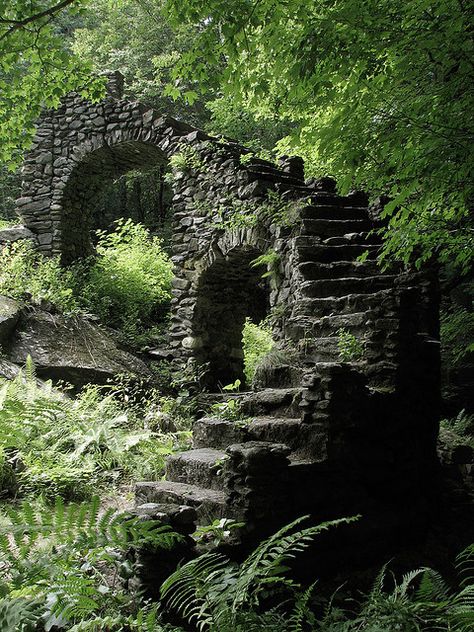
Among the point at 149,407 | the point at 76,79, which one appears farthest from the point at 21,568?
the point at 149,407

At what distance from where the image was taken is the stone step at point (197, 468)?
4.92m

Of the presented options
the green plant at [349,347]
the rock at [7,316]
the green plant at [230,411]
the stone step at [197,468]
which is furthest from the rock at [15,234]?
the green plant at [349,347]

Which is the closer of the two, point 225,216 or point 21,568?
→ point 21,568

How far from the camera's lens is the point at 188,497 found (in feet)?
15.3

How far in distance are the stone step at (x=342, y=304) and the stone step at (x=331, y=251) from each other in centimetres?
73

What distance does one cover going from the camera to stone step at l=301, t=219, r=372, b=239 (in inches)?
295

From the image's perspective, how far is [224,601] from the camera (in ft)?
8.84

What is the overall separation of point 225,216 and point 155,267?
417cm

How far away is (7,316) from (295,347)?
5256 millimetres

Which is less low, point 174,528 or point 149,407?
point 149,407

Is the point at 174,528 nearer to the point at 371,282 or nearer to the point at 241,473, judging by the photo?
the point at 241,473

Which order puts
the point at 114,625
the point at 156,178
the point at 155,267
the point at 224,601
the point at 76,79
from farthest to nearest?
the point at 156,178, the point at 155,267, the point at 76,79, the point at 114,625, the point at 224,601

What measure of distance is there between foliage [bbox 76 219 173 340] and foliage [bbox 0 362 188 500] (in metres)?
4.37

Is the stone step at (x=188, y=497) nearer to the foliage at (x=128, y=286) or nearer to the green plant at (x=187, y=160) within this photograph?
the green plant at (x=187, y=160)
